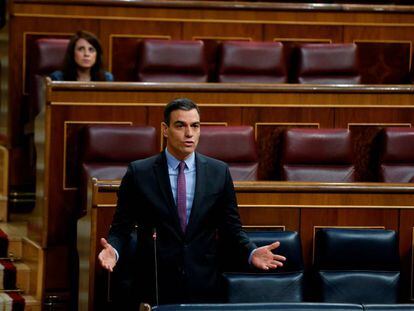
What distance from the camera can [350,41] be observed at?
2031 mm

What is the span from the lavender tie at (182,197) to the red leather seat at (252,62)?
782mm

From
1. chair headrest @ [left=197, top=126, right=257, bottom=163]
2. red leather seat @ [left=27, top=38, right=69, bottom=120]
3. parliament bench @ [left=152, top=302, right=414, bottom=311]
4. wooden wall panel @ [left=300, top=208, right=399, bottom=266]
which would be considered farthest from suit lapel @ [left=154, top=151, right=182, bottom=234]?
red leather seat @ [left=27, top=38, right=69, bottom=120]

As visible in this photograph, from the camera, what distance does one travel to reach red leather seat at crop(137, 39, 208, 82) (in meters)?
1.84

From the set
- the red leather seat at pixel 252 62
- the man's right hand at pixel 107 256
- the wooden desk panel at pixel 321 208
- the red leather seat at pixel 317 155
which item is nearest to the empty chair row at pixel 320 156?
the red leather seat at pixel 317 155

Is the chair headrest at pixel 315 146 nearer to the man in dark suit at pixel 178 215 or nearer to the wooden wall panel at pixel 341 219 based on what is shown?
the wooden wall panel at pixel 341 219

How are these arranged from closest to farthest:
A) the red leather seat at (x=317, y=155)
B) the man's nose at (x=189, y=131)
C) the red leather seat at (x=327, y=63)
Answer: the man's nose at (x=189, y=131), the red leather seat at (x=317, y=155), the red leather seat at (x=327, y=63)

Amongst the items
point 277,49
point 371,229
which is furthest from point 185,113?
point 277,49

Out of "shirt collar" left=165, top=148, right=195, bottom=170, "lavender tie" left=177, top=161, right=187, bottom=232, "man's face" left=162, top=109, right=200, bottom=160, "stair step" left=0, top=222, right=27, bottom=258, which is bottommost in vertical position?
"stair step" left=0, top=222, right=27, bottom=258

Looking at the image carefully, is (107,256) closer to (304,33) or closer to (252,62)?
(252,62)

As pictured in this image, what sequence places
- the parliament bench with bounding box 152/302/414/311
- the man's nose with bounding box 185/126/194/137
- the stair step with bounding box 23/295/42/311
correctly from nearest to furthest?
the parliament bench with bounding box 152/302/414/311, the man's nose with bounding box 185/126/194/137, the stair step with bounding box 23/295/42/311

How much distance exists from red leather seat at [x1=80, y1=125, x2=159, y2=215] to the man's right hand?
1.45 feet

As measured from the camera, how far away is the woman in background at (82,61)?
1697 mm

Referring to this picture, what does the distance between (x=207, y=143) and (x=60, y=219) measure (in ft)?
0.80

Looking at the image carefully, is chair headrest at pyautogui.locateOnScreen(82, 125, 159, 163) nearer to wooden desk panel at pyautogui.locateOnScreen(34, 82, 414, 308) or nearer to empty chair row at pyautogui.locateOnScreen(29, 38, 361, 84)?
wooden desk panel at pyautogui.locateOnScreen(34, 82, 414, 308)
